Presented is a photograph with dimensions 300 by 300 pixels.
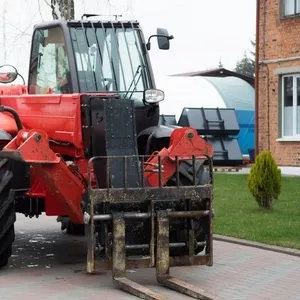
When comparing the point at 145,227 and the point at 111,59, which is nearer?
the point at 145,227

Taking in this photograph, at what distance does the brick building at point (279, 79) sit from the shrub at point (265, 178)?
982cm

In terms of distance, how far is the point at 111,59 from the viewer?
1077 cm

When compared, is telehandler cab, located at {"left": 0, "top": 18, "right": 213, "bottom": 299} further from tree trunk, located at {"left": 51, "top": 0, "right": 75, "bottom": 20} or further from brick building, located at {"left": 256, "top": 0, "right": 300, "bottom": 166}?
brick building, located at {"left": 256, "top": 0, "right": 300, "bottom": 166}

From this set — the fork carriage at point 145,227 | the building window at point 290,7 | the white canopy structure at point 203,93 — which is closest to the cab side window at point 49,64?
the fork carriage at point 145,227

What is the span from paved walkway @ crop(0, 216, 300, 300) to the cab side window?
2.13 meters

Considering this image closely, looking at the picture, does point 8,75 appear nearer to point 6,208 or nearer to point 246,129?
point 6,208

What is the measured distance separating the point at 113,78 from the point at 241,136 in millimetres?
22300

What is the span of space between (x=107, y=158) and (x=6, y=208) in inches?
57.2

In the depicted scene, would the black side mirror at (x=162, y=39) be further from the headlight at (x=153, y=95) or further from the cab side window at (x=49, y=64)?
the cab side window at (x=49, y=64)

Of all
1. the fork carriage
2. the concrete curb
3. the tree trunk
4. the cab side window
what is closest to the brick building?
the tree trunk

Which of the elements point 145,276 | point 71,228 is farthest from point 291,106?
point 145,276

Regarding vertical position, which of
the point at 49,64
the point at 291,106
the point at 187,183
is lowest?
the point at 187,183

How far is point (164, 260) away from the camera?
30.2ft

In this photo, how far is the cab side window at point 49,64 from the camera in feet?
35.3
